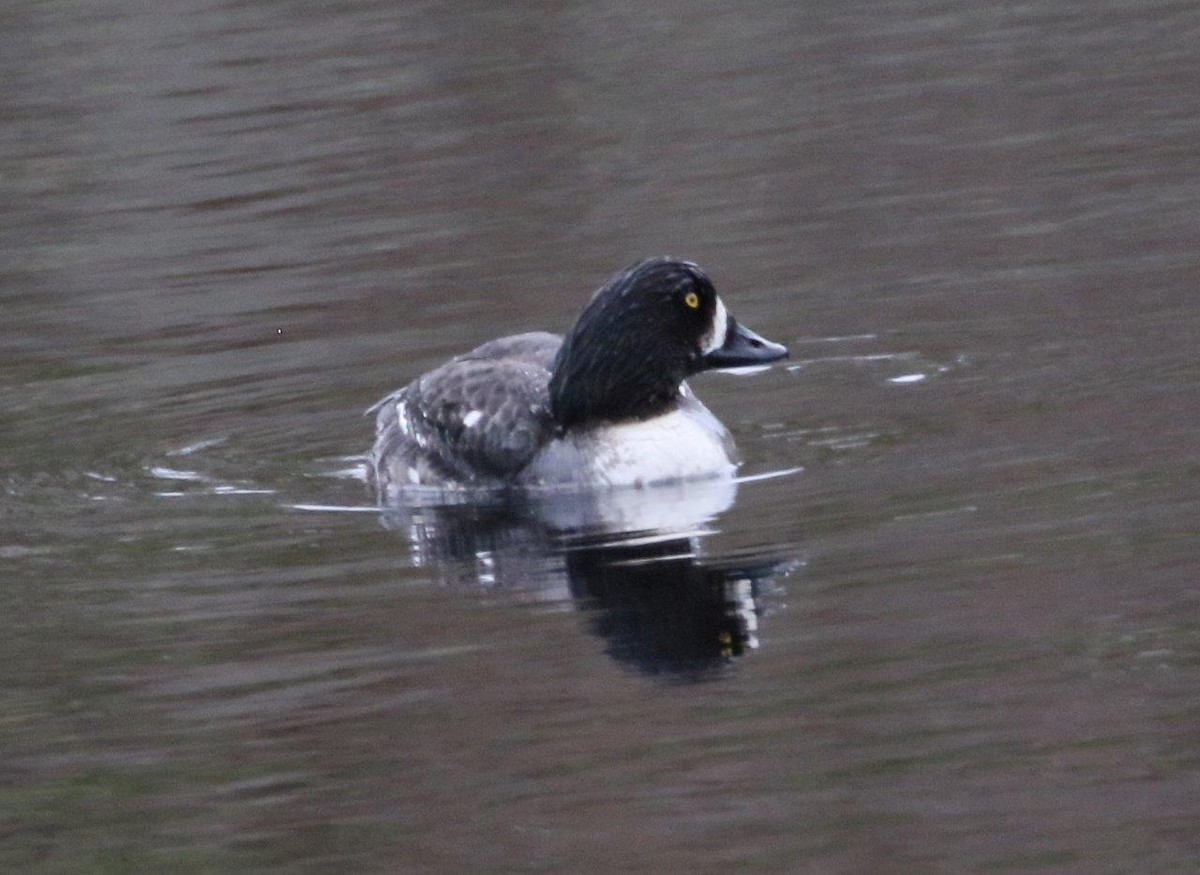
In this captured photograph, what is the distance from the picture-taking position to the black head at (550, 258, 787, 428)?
390 inches

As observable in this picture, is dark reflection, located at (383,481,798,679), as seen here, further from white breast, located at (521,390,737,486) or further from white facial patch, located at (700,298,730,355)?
white facial patch, located at (700,298,730,355)

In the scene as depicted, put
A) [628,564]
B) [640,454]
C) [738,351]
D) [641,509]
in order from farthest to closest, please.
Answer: [738,351], [640,454], [641,509], [628,564]

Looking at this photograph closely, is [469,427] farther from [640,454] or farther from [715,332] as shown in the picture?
[715,332]

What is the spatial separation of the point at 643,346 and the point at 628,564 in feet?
5.42

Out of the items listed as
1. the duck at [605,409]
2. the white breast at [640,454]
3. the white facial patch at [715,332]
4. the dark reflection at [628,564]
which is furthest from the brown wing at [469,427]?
the white facial patch at [715,332]

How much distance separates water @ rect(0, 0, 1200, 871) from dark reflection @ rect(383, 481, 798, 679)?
27mm

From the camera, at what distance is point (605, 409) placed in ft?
32.7

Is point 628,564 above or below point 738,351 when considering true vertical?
below

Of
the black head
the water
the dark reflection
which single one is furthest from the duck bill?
the dark reflection

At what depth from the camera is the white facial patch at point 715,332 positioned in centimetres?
1005

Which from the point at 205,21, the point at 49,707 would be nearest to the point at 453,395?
the point at 49,707

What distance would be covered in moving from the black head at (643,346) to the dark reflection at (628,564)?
423mm

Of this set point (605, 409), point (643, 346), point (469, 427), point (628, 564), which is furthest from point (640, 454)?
point (628, 564)

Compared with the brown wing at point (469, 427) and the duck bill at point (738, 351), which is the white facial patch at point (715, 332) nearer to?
the duck bill at point (738, 351)
